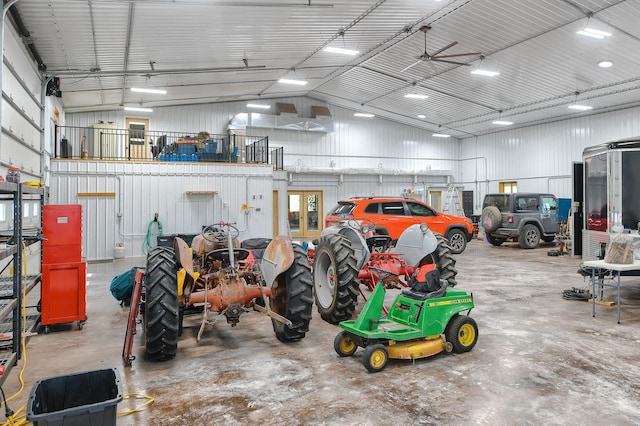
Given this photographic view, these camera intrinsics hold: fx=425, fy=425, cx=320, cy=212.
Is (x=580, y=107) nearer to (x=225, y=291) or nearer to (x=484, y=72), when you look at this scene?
Answer: (x=484, y=72)

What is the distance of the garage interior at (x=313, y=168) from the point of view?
352 centimetres

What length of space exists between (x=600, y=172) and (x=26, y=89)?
10.6 m

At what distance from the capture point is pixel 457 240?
12602mm

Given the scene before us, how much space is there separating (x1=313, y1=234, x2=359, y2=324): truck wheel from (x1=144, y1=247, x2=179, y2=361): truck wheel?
1.91m

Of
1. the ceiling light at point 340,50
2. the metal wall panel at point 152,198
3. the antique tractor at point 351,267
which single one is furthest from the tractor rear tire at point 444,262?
the metal wall panel at point 152,198

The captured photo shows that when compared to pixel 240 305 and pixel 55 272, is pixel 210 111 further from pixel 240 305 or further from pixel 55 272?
pixel 240 305

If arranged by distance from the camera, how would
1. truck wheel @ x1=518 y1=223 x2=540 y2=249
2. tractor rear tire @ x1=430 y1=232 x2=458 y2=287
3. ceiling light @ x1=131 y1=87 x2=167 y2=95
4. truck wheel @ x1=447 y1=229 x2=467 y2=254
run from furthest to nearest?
truck wheel @ x1=518 y1=223 x2=540 y2=249, ceiling light @ x1=131 y1=87 x2=167 y2=95, truck wheel @ x1=447 y1=229 x2=467 y2=254, tractor rear tire @ x1=430 y1=232 x2=458 y2=287

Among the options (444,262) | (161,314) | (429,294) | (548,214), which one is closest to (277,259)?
(161,314)

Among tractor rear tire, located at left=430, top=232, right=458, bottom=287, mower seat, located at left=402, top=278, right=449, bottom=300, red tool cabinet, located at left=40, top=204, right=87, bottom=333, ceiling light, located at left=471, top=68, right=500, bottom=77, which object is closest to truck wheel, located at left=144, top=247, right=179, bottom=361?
red tool cabinet, located at left=40, top=204, right=87, bottom=333

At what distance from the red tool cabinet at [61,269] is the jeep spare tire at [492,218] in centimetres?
1221

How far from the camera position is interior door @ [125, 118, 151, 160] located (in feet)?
48.8

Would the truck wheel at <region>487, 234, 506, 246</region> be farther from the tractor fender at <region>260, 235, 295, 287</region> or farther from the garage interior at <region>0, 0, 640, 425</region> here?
the tractor fender at <region>260, 235, 295, 287</region>

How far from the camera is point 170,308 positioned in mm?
3898

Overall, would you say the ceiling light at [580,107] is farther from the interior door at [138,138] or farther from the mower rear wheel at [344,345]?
the interior door at [138,138]
